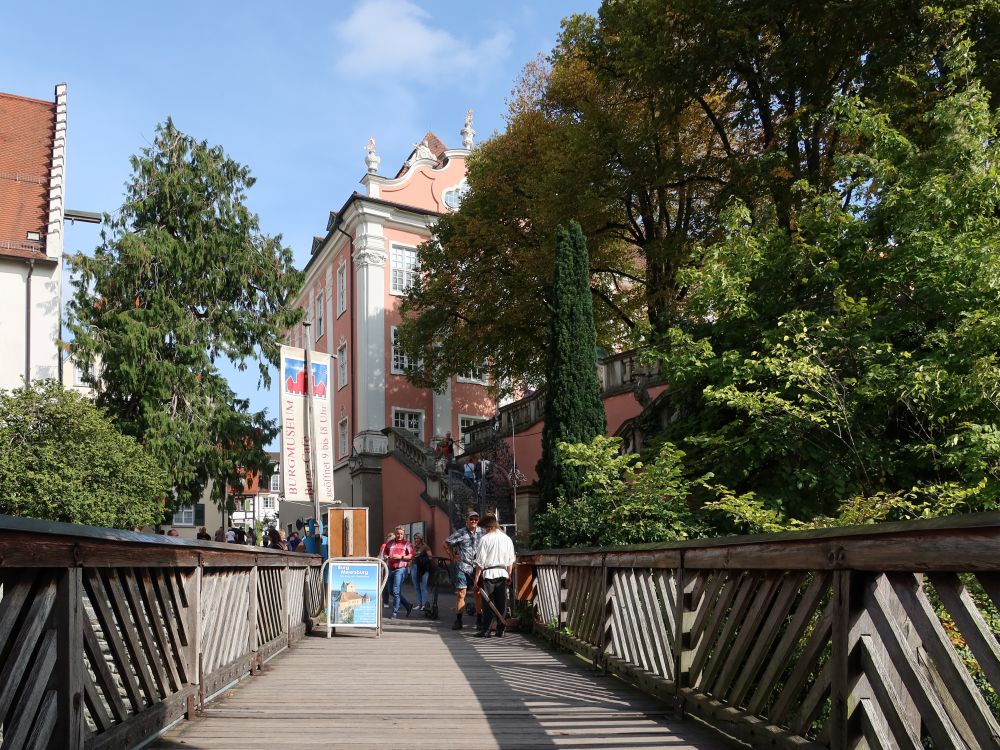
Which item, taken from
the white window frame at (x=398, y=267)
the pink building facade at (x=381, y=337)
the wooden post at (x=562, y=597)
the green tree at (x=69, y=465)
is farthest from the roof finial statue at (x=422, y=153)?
the wooden post at (x=562, y=597)

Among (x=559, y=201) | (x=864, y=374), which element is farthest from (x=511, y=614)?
(x=559, y=201)

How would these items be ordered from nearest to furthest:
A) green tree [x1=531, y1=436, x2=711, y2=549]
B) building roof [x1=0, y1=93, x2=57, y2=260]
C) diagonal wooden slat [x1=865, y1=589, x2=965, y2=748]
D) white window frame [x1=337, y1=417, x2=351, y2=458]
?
1. diagonal wooden slat [x1=865, y1=589, x2=965, y2=748]
2. green tree [x1=531, y1=436, x2=711, y2=549]
3. building roof [x1=0, y1=93, x2=57, y2=260]
4. white window frame [x1=337, y1=417, x2=351, y2=458]

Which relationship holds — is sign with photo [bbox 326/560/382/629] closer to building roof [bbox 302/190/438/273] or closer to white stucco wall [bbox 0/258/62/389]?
white stucco wall [bbox 0/258/62/389]

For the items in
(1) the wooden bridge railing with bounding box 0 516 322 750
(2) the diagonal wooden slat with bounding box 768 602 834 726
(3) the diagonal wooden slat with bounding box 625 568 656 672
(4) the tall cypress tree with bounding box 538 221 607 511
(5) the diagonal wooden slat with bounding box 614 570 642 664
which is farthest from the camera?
(4) the tall cypress tree with bounding box 538 221 607 511

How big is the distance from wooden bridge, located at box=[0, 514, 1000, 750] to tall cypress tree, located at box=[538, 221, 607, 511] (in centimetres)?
588

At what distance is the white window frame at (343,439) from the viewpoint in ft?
130

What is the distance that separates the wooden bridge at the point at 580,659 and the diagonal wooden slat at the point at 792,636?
13mm

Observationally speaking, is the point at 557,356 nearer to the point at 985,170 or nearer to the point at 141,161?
the point at 985,170

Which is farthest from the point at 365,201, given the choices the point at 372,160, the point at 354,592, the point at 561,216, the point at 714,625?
the point at 714,625

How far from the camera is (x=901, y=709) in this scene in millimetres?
3611

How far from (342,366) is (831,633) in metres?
37.6

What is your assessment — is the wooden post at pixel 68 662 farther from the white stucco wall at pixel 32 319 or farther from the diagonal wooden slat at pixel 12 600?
the white stucco wall at pixel 32 319

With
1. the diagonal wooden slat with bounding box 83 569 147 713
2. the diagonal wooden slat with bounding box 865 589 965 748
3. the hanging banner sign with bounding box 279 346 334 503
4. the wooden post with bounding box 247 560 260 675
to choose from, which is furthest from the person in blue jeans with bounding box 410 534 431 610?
the diagonal wooden slat with bounding box 865 589 965 748

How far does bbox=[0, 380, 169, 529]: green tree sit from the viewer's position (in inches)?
864
